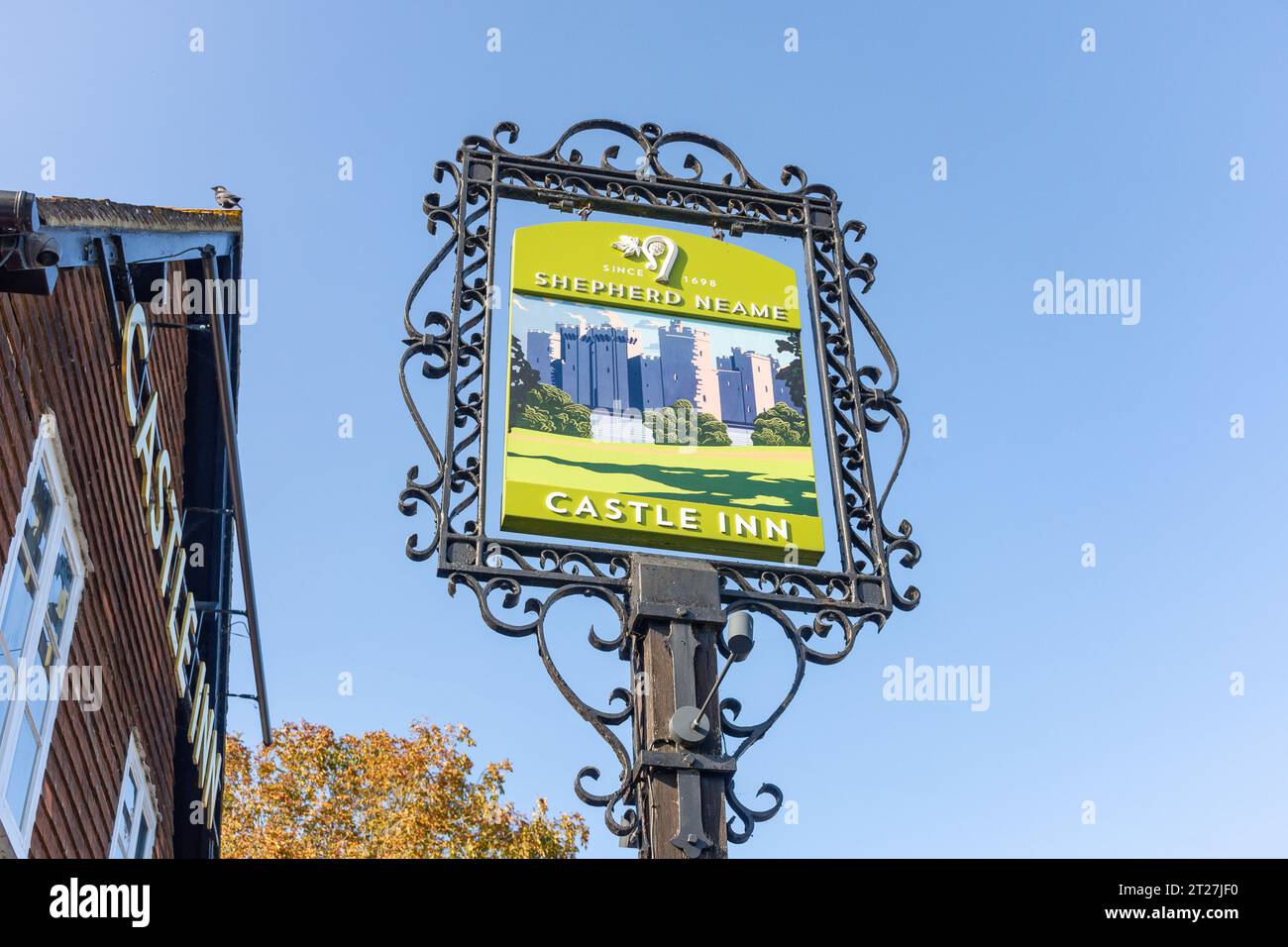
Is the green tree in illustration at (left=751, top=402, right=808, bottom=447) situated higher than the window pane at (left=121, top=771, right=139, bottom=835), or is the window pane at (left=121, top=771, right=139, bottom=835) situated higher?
the green tree in illustration at (left=751, top=402, right=808, bottom=447)

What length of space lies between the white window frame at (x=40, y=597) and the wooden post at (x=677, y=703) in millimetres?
3144

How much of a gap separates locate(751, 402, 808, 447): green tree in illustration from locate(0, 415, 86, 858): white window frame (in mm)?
3872

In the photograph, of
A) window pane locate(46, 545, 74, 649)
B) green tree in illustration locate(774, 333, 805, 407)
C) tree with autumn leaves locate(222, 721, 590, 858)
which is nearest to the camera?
window pane locate(46, 545, 74, 649)

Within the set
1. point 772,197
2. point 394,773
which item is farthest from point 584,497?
point 394,773

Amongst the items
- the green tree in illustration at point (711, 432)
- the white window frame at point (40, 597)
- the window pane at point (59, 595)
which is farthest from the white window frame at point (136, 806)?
the green tree in illustration at point (711, 432)

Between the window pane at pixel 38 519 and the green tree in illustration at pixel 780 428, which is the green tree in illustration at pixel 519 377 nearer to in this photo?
the green tree in illustration at pixel 780 428

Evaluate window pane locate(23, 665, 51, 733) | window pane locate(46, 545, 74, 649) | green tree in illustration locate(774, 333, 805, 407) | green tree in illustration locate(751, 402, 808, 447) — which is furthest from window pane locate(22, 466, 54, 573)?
green tree in illustration locate(774, 333, 805, 407)

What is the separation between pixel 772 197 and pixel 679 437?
6.58 ft

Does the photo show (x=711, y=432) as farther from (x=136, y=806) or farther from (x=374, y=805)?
(x=374, y=805)

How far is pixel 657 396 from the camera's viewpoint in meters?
7.53

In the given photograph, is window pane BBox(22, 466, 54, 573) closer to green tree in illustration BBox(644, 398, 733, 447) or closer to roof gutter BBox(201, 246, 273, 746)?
roof gutter BBox(201, 246, 273, 746)

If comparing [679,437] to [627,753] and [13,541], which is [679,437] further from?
[13,541]

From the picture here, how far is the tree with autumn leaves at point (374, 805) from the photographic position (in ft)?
70.9

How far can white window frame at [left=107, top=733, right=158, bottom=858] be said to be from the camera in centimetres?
927
